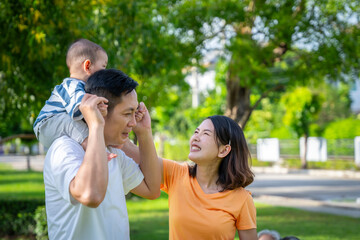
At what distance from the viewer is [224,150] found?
2.92 m

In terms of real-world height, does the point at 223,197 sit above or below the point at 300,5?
below

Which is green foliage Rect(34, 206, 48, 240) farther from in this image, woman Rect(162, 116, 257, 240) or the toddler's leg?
the toddler's leg

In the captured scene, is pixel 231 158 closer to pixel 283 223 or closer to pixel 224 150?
pixel 224 150

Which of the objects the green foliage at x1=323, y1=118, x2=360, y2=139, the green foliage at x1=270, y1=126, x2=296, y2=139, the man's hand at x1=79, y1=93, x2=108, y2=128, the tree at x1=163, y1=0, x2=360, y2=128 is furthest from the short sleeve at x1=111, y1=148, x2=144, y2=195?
the green foliage at x1=270, y1=126, x2=296, y2=139

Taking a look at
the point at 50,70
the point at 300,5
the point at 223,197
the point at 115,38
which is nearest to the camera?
the point at 223,197

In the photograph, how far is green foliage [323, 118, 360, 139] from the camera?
25.5 metres

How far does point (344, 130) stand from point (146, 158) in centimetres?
2523

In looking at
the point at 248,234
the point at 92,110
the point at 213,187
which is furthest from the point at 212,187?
the point at 92,110

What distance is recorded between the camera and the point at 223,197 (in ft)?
9.11

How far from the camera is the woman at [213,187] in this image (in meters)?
2.71

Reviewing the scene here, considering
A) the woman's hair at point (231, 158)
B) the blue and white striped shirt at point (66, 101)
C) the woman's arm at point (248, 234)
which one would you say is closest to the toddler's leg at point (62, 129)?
the blue and white striped shirt at point (66, 101)

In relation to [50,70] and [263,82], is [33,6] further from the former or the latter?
[263,82]

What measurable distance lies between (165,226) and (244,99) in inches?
153

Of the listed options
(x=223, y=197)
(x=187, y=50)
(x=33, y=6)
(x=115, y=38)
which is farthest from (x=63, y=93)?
(x=187, y=50)
